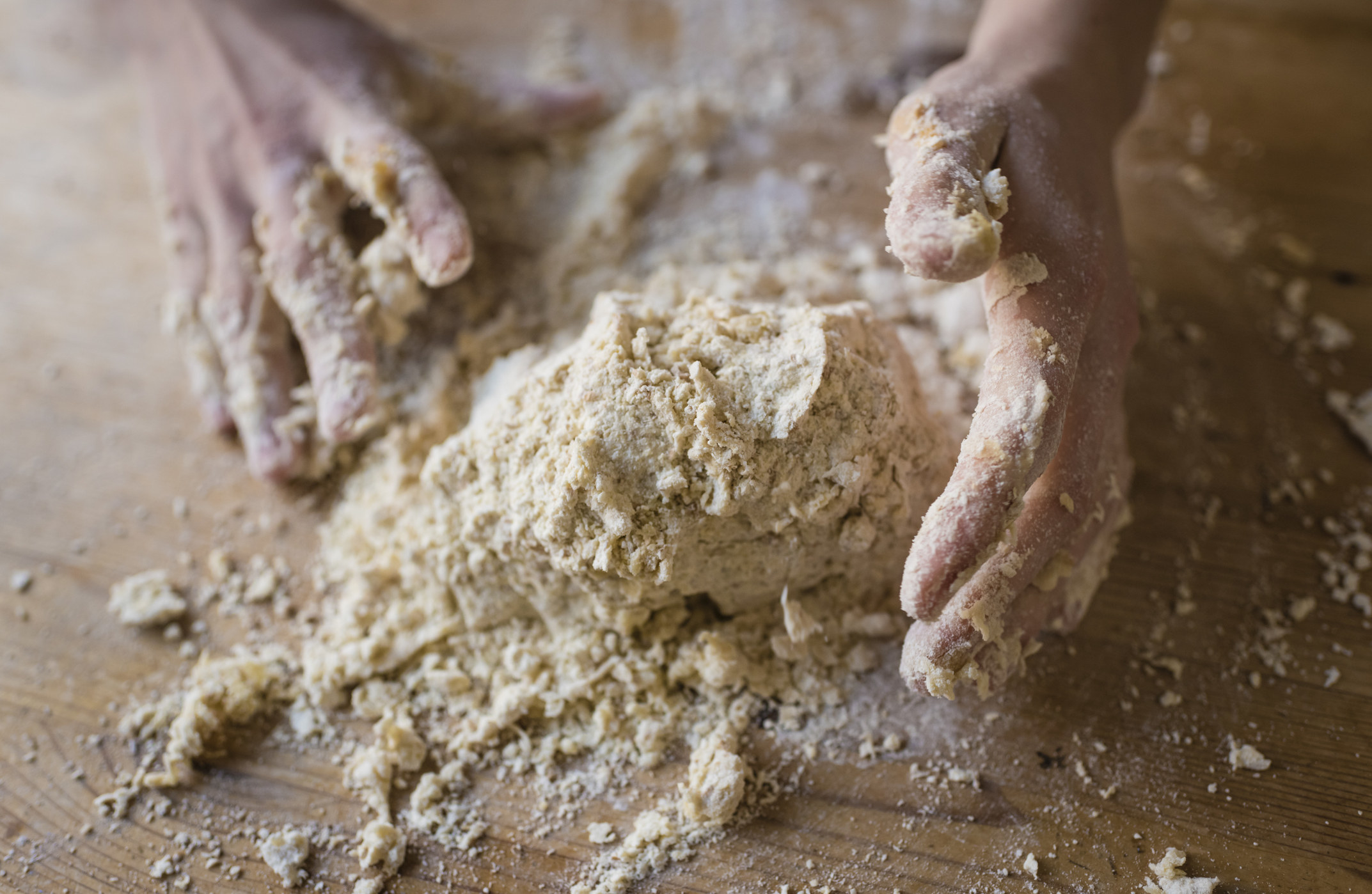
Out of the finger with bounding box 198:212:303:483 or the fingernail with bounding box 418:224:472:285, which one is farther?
the finger with bounding box 198:212:303:483

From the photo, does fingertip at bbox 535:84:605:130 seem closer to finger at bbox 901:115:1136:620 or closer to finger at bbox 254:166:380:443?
finger at bbox 254:166:380:443

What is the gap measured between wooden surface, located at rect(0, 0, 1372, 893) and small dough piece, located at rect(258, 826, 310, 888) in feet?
0.04

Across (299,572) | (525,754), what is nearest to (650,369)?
(525,754)

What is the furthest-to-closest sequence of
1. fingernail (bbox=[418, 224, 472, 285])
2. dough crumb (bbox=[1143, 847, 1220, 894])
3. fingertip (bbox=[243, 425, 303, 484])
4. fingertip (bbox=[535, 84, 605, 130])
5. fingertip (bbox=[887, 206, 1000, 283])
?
fingertip (bbox=[535, 84, 605, 130]) < fingertip (bbox=[243, 425, 303, 484]) < fingernail (bbox=[418, 224, 472, 285]) < dough crumb (bbox=[1143, 847, 1220, 894]) < fingertip (bbox=[887, 206, 1000, 283])

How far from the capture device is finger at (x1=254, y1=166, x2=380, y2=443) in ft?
→ 3.44

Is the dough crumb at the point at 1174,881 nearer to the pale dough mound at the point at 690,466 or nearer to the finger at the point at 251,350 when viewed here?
the pale dough mound at the point at 690,466

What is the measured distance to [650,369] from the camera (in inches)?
34.2

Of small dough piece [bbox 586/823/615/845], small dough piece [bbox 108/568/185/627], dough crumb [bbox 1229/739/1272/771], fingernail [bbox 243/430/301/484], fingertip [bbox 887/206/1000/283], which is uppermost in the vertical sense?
fingertip [bbox 887/206/1000/283]

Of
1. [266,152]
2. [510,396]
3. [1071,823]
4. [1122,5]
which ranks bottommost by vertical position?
[1071,823]

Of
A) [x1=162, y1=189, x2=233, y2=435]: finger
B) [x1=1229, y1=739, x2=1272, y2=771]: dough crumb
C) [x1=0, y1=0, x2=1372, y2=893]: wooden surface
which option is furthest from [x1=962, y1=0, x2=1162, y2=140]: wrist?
[x1=162, y1=189, x2=233, y2=435]: finger

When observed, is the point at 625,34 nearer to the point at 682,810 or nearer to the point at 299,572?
the point at 299,572

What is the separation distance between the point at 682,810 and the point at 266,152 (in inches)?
40.4

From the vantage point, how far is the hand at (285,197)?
42.3 inches

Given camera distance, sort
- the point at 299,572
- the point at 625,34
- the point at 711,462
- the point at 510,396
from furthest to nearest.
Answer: the point at 625,34
the point at 299,572
the point at 510,396
the point at 711,462
